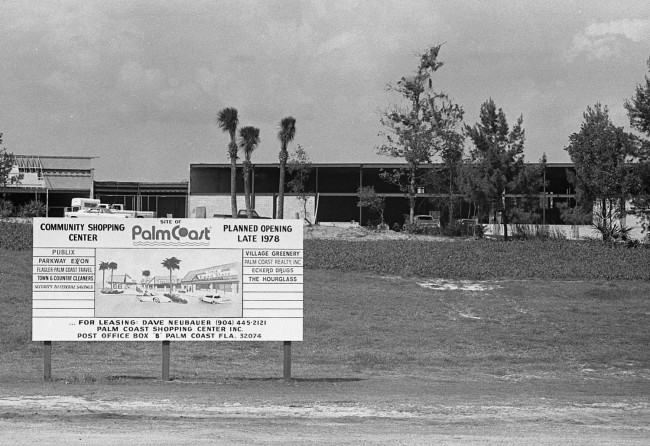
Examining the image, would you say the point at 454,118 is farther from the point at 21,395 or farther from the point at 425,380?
the point at 21,395

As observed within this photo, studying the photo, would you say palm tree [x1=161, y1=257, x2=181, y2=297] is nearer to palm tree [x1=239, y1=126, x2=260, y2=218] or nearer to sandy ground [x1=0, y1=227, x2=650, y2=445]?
sandy ground [x1=0, y1=227, x2=650, y2=445]

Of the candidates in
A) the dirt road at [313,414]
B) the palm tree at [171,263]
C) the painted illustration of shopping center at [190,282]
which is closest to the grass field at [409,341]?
the painted illustration of shopping center at [190,282]

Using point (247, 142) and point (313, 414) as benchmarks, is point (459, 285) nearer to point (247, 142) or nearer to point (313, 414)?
point (313, 414)

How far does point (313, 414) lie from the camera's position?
462 inches

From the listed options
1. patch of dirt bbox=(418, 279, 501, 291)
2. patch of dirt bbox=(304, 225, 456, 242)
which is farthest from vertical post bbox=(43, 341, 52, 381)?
patch of dirt bbox=(304, 225, 456, 242)

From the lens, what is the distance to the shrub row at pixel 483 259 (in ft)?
111

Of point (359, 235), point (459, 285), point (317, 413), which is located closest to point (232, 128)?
point (359, 235)

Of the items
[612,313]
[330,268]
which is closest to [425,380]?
[612,313]

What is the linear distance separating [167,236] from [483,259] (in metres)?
23.6

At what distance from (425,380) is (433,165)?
3559 cm

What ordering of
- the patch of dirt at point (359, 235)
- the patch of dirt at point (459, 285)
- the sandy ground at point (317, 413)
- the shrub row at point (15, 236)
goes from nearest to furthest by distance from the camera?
the sandy ground at point (317, 413), the patch of dirt at point (459, 285), the shrub row at point (15, 236), the patch of dirt at point (359, 235)

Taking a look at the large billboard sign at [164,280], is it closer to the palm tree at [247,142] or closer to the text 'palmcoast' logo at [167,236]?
the text 'palmcoast' logo at [167,236]

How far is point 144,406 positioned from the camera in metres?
12.0

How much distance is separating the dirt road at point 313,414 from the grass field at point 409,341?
1937mm
